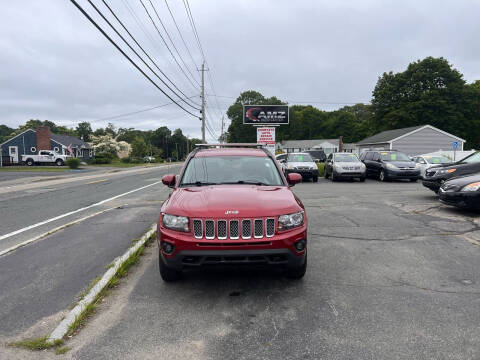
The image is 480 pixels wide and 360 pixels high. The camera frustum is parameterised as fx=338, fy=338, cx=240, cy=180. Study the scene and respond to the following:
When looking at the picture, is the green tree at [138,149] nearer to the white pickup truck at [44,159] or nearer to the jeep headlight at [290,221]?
the white pickup truck at [44,159]

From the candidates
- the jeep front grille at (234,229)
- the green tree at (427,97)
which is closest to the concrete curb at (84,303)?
the jeep front grille at (234,229)

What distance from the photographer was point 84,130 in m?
140

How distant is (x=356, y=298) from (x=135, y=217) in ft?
20.3

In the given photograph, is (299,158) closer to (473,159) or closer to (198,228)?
(473,159)

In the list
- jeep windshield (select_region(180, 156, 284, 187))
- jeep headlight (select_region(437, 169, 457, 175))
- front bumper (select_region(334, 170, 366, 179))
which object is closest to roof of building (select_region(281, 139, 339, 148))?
front bumper (select_region(334, 170, 366, 179))

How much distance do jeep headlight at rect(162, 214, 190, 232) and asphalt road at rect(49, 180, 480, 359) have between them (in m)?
0.74

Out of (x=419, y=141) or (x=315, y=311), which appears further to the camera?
(x=419, y=141)

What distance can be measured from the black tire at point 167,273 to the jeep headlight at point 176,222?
496 millimetres

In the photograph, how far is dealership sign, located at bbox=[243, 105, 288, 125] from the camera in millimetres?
31219

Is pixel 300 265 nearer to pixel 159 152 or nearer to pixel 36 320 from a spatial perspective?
pixel 36 320

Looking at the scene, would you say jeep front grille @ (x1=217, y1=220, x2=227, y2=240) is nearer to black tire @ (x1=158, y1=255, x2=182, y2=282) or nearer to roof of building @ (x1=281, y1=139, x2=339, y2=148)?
black tire @ (x1=158, y1=255, x2=182, y2=282)

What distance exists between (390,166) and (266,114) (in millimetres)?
15958

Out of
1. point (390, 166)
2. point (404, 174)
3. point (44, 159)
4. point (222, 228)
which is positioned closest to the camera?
point (222, 228)

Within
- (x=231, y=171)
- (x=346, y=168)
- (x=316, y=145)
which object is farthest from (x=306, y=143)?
(x=231, y=171)
